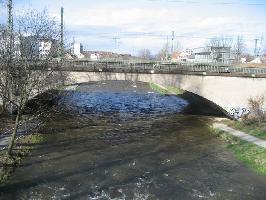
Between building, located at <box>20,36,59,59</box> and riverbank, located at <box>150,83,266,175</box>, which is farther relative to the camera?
riverbank, located at <box>150,83,266,175</box>

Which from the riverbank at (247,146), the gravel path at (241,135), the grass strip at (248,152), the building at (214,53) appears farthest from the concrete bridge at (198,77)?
the building at (214,53)

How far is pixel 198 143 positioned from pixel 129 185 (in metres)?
12.6

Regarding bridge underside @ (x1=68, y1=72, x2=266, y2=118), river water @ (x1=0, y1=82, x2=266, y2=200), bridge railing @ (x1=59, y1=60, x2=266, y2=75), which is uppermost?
bridge railing @ (x1=59, y1=60, x2=266, y2=75)

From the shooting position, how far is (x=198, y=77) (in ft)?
152

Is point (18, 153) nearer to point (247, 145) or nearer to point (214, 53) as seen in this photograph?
point (247, 145)

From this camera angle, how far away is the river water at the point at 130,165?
22.3 m

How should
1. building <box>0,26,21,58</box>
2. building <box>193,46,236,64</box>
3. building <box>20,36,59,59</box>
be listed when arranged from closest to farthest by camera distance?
building <box>20,36,59,59</box>
building <box>0,26,21,58</box>
building <box>193,46,236,64</box>

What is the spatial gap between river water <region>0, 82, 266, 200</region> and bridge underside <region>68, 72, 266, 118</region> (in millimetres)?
3531

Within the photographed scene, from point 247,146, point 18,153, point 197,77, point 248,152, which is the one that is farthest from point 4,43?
point 197,77

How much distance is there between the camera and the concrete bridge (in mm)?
45531

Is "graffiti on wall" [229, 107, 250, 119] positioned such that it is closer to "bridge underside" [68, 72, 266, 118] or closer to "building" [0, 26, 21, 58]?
"bridge underside" [68, 72, 266, 118]

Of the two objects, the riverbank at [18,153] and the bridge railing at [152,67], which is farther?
the bridge railing at [152,67]

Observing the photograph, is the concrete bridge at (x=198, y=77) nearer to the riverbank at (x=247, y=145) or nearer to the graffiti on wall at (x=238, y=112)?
the graffiti on wall at (x=238, y=112)

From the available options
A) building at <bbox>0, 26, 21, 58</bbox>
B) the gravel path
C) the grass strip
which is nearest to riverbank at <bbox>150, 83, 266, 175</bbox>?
the grass strip
